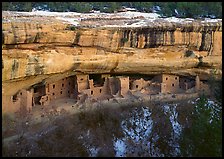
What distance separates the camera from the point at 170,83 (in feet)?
48.1

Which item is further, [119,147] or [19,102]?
[19,102]

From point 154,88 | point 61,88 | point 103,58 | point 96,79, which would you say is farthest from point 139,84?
point 61,88

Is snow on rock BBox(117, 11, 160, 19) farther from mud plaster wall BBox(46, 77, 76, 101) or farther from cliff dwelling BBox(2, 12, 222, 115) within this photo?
mud plaster wall BBox(46, 77, 76, 101)

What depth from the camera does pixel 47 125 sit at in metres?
12.0

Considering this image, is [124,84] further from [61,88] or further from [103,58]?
[61,88]

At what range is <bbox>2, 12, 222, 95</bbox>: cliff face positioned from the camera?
11.8m

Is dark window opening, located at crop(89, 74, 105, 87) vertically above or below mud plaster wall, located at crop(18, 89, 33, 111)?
above

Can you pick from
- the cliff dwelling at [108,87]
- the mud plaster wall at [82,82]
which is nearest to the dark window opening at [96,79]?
the cliff dwelling at [108,87]

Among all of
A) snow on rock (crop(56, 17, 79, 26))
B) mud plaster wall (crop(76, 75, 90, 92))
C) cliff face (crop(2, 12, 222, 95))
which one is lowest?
mud plaster wall (crop(76, 75, 90, 92))

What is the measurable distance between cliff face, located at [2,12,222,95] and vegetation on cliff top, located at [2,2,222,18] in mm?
2017

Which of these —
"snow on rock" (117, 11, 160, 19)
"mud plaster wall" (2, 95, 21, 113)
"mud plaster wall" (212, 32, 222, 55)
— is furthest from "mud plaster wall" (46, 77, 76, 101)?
"mud plaster wall" (212, 32, 222, 55)

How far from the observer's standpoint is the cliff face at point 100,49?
1181cm

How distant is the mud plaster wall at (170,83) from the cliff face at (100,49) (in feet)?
0.68

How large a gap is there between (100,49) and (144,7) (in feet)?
15.7
